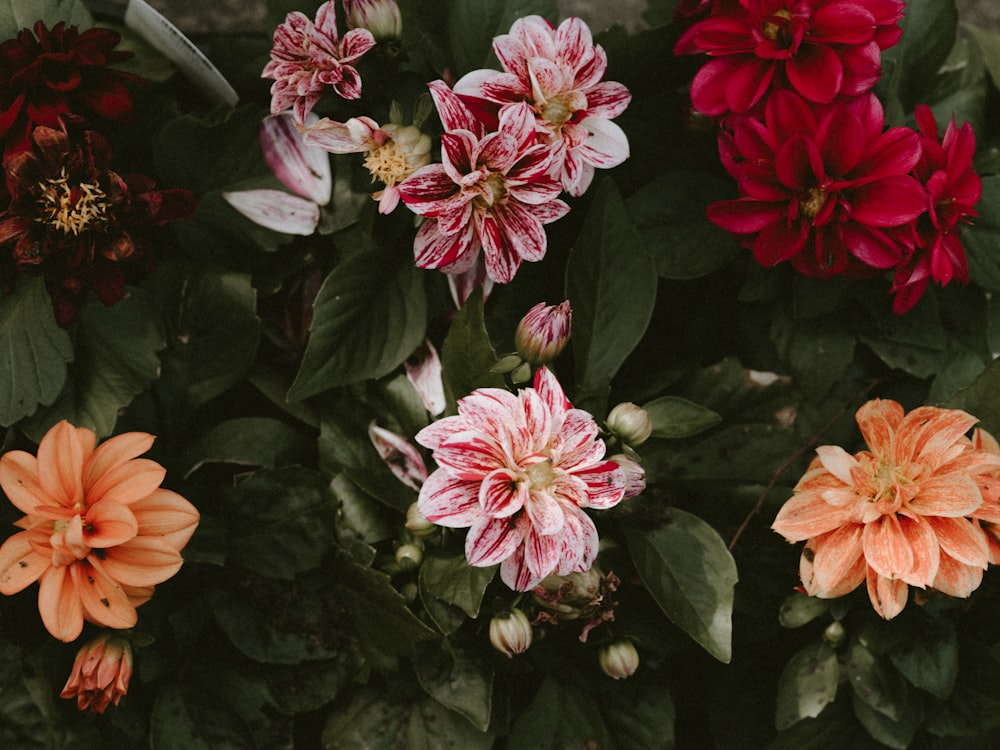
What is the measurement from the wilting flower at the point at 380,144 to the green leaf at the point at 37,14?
0.82 ft

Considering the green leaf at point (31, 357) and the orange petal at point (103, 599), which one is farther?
the green leaf at point (31, 357)

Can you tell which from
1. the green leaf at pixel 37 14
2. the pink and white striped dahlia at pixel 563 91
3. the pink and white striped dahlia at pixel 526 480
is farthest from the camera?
the green leaf at pixel 37 14

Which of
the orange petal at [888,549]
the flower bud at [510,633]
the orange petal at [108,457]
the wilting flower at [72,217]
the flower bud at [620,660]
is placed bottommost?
the flower bud at [620,660]

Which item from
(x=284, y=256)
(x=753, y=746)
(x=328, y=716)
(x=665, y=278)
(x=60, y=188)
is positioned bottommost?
(x=753, y=746)

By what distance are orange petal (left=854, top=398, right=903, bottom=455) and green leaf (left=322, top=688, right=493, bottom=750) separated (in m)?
0.38

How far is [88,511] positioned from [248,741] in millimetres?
242

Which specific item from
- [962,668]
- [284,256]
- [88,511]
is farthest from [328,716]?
[962,668]

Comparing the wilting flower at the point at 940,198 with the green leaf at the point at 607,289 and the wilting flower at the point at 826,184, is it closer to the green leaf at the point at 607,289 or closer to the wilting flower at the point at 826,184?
the wilting flower at the point at 826,184

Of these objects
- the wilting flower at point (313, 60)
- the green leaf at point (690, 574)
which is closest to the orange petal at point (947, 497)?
the green leaf at point (690, 574)

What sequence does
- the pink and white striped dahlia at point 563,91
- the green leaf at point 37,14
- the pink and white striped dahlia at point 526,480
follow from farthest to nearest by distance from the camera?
the green leaf at point 37,14
the pink and white striped dahlia at point 563,91
the pink and white striped dahlia at point 526,480

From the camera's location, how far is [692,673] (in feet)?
2.77

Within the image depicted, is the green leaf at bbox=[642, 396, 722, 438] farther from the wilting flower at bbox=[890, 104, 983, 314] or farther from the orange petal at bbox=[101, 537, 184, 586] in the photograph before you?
the orange petal at bbox=[101, 537, 184, 586]

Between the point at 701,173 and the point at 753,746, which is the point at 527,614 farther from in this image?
the point at 701,173

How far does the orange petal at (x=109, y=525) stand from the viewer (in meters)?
0.58
